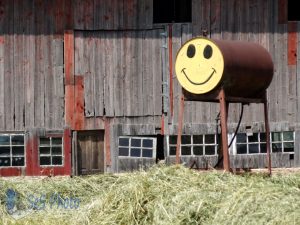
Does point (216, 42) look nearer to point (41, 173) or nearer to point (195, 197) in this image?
point (195, 197)

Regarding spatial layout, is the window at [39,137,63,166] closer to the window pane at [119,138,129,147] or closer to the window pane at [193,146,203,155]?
the window pane at [119,138,129,147]

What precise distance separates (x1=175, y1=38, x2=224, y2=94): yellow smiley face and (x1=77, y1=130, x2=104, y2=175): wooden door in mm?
5293

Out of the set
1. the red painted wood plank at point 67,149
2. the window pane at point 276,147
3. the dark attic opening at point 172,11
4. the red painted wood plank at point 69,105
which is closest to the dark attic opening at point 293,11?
the dark attic opening at point 172,11

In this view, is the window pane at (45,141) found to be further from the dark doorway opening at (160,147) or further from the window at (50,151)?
the dark doorway opening at (160,147)

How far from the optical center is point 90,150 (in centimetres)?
1688

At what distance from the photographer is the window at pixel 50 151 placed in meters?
16.8

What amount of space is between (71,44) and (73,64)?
1.80 ft

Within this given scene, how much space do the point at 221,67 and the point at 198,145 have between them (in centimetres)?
557

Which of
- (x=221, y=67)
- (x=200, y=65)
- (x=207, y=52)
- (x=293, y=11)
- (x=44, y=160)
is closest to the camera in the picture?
(x=221, y=67)

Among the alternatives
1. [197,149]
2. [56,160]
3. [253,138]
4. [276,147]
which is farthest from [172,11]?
[56,160]

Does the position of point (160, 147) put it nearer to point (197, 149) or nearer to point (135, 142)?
point (135, 142)

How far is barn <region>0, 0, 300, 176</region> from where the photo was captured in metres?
16.6

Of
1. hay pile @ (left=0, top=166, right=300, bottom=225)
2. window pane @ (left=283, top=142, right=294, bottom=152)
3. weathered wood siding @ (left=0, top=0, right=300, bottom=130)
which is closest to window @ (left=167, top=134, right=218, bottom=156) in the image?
weathered wood siding @ (left=0, top=0, right=300, bottom=130)

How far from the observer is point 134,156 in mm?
16844
